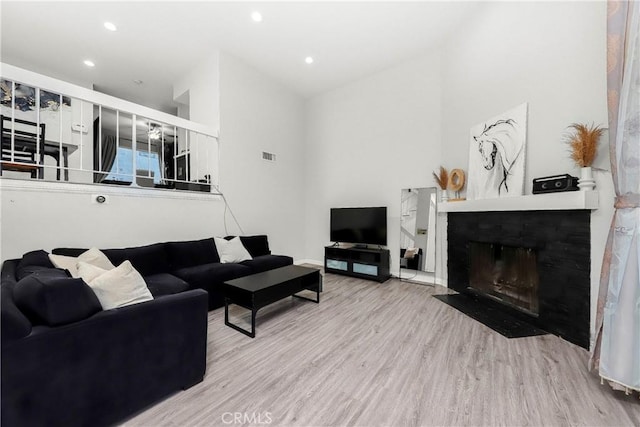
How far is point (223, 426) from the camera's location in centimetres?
138

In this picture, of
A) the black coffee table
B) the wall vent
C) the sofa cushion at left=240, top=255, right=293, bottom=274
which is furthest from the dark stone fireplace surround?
the wall vent

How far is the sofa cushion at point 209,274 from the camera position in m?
2.95

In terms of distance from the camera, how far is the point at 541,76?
2635 mm

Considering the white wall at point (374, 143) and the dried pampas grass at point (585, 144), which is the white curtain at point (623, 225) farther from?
the white wall at point (374, 143)

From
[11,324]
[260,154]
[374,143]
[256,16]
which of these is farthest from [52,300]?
[374,143]

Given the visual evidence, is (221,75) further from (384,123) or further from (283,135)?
(384,123)

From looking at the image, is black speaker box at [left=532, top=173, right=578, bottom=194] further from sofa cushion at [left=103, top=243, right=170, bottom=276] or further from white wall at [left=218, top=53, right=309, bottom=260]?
sofa cushion at [left=103, top=243, right=170, bottom=276]

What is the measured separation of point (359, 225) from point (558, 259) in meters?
2.85

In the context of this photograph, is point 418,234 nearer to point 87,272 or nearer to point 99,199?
point 87,272

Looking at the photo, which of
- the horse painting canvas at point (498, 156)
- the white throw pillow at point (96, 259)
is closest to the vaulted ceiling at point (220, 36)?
the horse painting canvas at point (498, 156)

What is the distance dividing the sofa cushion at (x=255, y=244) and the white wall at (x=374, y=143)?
5.14ft

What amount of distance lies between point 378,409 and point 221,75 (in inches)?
192

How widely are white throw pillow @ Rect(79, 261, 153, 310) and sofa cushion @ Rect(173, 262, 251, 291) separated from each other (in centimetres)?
126

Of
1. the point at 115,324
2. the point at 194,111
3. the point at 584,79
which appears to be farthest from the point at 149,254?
the point at 584,79
